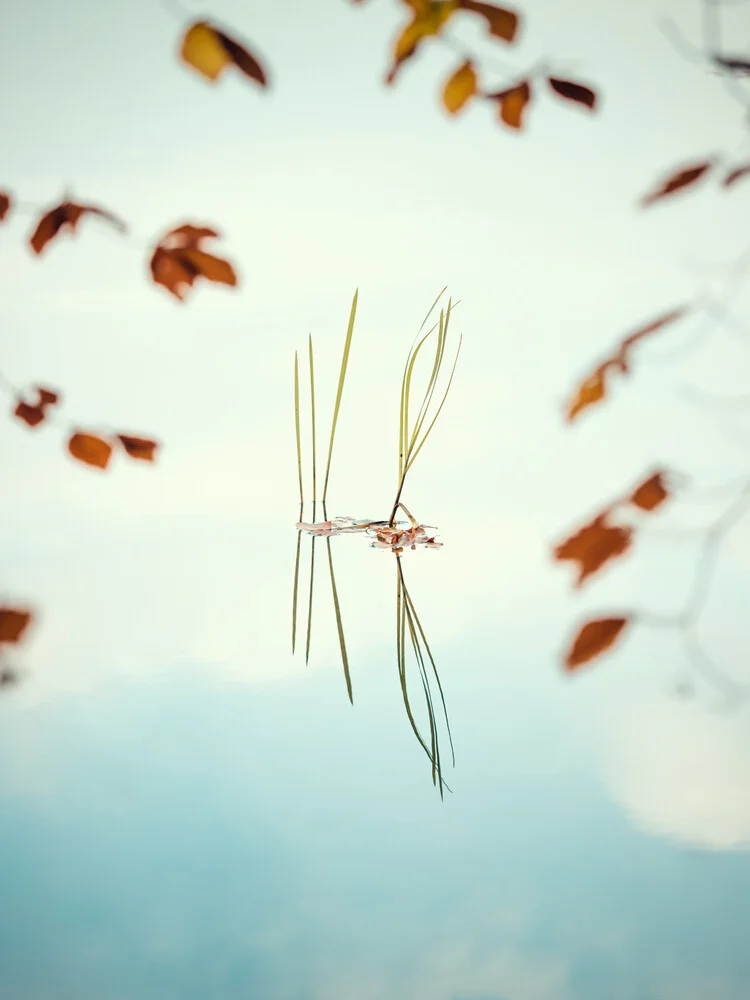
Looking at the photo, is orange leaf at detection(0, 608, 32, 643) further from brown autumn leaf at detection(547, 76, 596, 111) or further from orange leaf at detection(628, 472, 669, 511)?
brown autumn leaf at detection(547, 76, 596, 111)

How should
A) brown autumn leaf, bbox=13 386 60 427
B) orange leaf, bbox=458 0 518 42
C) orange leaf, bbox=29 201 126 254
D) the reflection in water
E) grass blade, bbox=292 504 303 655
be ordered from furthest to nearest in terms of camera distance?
grass blade, bbox=292 504 303 655 < the reflection in water < brown autumn leaf, bbox=13 386 60 427 < orange leaf, bbox=29 201 126 254 < orange leaf, bbox=458 0 518 42

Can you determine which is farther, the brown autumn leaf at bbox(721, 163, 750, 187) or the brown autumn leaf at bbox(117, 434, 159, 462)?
the brown autumn leaf at bbox(117, 434, 159, 462)

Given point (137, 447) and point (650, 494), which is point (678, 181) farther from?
point (137, 447)

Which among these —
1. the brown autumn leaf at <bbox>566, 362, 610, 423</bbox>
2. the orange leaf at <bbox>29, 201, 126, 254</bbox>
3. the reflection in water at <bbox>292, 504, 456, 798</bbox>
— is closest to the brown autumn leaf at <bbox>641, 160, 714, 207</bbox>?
the brown autumn leaf at <bbox>566, 362, 610, 423</bbox>

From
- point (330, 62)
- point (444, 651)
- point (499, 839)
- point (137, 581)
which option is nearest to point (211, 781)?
point (499, 839)

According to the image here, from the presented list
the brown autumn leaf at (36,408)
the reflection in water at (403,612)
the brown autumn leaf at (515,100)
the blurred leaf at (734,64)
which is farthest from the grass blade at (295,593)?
the blurred leaf at (734,64)

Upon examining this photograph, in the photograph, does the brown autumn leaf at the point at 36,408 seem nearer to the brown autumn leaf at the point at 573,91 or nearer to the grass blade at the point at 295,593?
the brown autumn leaf at the point at 573,91
